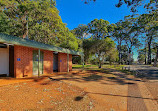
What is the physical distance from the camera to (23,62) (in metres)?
6.16

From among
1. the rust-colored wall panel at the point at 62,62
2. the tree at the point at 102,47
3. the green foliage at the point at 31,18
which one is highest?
the green foliage at the point at 31,18

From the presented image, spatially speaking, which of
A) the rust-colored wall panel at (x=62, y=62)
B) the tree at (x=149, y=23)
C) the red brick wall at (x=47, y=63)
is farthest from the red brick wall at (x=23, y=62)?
the tree at (x=149, y=23)

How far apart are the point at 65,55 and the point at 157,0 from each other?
33.0 ft

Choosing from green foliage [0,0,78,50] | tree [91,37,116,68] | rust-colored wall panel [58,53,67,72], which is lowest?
rust-colored wall panel [58,53,67,72]

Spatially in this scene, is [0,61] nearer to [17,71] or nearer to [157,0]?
[17,71]

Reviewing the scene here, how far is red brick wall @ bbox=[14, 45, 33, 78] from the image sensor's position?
18.7ft

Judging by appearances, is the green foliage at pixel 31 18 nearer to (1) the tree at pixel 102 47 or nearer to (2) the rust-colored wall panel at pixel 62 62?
(2) the rust-colored wall panel at pixel 62 62

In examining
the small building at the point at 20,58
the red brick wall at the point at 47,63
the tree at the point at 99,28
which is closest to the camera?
the small building at the point at 20,58

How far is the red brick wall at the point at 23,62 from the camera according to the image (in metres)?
5.70

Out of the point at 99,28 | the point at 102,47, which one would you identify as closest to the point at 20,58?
the point at 102,47

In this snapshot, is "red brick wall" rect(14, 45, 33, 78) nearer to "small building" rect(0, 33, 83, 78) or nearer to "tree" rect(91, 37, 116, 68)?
"small building" rect(0, 33, 83, 78)

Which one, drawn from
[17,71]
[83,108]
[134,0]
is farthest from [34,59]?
[134,0]

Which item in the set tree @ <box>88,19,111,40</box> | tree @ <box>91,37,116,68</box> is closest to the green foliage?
tree @ <box>91,37,116,68</box>

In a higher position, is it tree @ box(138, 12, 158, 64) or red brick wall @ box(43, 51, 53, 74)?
tree @ box(138, 12, 158, 64)
